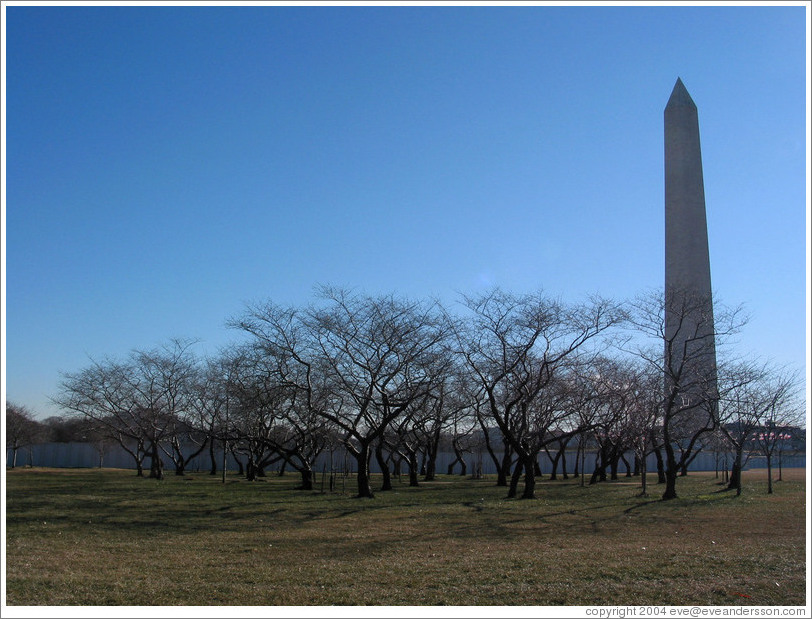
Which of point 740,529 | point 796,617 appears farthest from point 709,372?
point 796,617

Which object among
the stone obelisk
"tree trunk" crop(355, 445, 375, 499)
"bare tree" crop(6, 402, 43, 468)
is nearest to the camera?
"tree trunk" crop(355, 445, 375, 499)

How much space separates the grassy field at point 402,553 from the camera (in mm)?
8688

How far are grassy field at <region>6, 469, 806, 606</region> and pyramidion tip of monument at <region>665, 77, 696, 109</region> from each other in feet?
80.6

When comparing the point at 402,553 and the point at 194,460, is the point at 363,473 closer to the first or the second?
the point at 402,553

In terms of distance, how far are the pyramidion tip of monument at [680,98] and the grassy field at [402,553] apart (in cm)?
2458

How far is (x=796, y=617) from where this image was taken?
7676mm

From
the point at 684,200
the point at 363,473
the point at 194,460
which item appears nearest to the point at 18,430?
the point at 194,460

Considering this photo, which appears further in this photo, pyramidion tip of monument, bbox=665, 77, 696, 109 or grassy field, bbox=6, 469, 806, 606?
pyramidion tip of monument, bbox=665, 77, 696, 109

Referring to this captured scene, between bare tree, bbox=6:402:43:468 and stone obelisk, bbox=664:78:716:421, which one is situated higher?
stone obelisk, bbox=664:78:716:421

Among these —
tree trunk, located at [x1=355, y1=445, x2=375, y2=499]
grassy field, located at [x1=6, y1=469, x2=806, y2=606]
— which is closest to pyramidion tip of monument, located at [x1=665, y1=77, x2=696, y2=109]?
grassy field, located at [x1=6, y1=469, x2=806, y2=606]

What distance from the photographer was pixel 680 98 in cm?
4012

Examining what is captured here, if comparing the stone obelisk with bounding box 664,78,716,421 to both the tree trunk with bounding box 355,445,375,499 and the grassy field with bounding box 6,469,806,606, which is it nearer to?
the grassy field with bounding box 6,469,806,606

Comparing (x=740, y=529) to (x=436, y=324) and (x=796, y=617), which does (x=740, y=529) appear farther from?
(x=436, y=324)

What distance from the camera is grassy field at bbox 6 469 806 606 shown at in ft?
28.5
